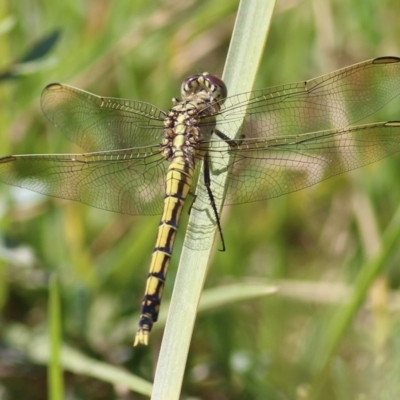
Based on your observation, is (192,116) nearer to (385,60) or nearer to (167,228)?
(167,228)

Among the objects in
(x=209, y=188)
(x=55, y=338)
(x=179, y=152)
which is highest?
(x=179, y=152)

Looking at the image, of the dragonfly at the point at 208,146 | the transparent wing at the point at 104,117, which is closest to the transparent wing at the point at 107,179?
the dragonfly at the point at 208,146

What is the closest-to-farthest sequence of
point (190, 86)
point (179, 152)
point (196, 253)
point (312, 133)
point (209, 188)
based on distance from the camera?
point (196, 253), point (209, 188), point (312, 133), point (179, 152), point (190, 86)

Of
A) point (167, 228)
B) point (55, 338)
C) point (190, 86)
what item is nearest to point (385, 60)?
point (190, 86)

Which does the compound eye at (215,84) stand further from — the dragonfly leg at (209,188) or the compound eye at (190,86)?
the dragonfly leg at (209,188)

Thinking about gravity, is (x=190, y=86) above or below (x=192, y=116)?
above

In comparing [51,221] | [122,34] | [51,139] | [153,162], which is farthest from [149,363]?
[122,34]

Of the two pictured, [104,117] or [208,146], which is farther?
[104,117]
